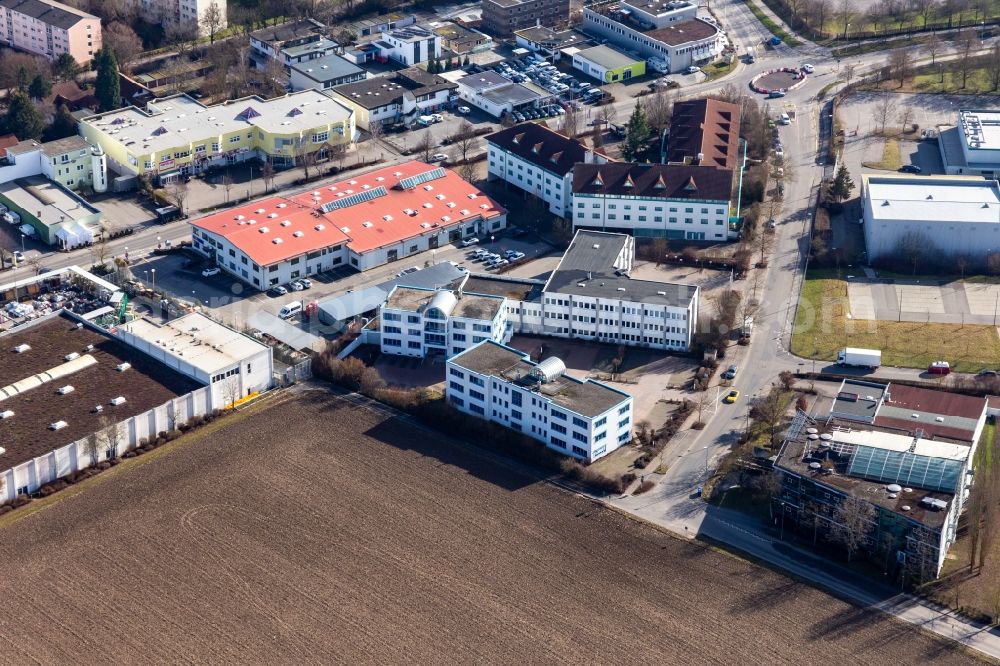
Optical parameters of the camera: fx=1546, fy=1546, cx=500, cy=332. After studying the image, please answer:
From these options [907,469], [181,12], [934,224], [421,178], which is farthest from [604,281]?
[181,12]

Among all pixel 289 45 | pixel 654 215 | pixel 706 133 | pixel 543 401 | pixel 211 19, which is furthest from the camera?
pixel 211 19

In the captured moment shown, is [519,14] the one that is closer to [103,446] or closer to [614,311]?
[614,311]

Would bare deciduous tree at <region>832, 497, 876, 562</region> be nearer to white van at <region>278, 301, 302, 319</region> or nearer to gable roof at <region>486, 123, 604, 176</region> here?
white van at <region>278, 301, 302, 319</region>

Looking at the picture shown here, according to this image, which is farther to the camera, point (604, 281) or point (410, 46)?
point (410, 46)

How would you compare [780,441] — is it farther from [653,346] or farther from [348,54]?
[348,54]

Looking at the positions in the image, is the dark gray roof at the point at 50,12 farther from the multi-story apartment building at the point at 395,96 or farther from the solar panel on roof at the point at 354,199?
the solar panel on roof at the point at 354,199

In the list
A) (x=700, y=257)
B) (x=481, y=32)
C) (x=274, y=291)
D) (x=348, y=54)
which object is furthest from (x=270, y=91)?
(x=700, y=257)

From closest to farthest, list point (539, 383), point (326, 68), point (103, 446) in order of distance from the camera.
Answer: point (103, 446) → point (539, 383) → point (326, 68)

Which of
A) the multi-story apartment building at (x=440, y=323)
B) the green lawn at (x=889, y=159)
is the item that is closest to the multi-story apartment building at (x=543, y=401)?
the multi-story apartment building at (x=440, y=323)
